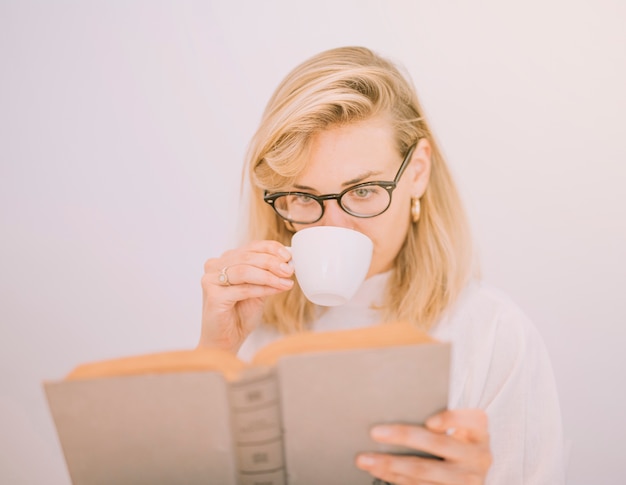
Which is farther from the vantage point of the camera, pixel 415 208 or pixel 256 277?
pixel 415 208

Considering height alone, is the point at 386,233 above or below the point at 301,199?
below

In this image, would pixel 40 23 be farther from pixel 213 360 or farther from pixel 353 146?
pixel 213 360

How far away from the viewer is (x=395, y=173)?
119cm

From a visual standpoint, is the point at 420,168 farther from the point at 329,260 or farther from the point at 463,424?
the point at 463,424

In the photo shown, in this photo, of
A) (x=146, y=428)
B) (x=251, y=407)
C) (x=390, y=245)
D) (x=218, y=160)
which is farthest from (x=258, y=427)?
(x=218, y=160)

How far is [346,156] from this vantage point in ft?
3.73

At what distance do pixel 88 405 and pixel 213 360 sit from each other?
19cm

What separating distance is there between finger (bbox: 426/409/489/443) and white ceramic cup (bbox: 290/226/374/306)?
367 mm

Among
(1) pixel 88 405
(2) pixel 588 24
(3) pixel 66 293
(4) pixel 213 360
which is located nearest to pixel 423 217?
(2) pixel 588 24

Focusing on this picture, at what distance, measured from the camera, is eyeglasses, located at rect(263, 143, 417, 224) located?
1.13 meters

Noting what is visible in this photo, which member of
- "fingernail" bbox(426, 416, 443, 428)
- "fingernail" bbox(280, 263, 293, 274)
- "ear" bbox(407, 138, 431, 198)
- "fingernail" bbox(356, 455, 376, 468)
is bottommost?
"fingernail" bbox(356, 455, 376, 468)

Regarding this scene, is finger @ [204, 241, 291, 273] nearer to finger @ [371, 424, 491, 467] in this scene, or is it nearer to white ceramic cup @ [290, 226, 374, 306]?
white ceramic cup @ [290, 226, 374, 306]

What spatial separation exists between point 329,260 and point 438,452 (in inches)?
16.3

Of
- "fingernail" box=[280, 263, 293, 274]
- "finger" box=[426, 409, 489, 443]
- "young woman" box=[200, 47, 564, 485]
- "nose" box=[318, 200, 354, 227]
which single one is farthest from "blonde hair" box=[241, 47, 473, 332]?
"finger" box=[426, 409, 489, 443]
